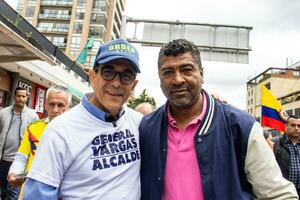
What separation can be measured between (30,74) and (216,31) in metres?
7.43

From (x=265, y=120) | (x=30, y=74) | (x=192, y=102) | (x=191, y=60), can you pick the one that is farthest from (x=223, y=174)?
(x=30, y=74)

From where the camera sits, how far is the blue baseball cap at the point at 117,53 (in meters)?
1.99

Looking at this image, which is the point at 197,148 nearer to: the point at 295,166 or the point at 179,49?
the point at 179,49

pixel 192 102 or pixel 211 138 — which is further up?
Result: pixel 192 102

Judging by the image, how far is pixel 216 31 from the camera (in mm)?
12047

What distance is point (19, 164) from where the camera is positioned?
3.30 m

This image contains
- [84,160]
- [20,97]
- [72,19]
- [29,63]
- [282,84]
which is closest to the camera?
[84,160]

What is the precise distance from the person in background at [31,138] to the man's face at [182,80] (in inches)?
67.7

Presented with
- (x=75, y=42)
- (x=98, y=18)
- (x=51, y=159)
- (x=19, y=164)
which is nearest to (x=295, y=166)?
(x=19, y=164)

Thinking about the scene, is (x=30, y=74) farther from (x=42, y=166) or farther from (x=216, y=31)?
(x=42, y=166)

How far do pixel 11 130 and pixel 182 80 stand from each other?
13.8 ft

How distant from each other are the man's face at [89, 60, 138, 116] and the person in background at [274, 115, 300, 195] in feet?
13.7

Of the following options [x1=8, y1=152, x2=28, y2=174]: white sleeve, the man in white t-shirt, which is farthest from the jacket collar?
[x1=8, y1=152, x2=28, y2=174]: white sleeve

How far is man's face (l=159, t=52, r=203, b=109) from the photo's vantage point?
215cm
